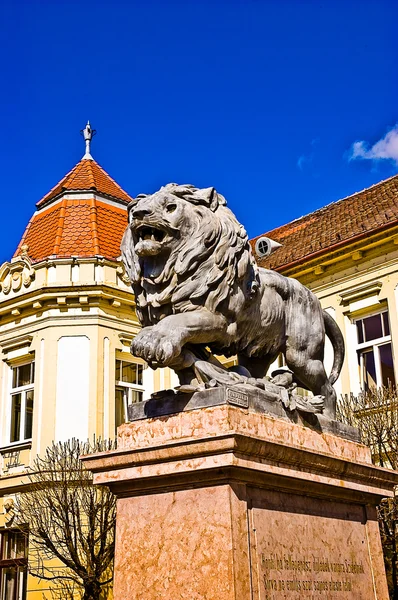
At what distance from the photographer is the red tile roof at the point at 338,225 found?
1816 cm

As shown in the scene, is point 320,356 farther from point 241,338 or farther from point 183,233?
point 183,233

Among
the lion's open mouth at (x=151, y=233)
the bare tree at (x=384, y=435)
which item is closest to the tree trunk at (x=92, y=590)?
the bare tree at (x=384, y=435)

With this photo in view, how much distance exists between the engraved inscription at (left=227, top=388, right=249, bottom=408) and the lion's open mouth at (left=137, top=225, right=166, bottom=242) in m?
1.05

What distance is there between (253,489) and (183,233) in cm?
158

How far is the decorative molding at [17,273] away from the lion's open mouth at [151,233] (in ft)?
50.7

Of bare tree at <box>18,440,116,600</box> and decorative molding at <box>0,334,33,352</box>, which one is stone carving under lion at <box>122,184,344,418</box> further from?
decorative molding at <box>0,334,33,352</box>

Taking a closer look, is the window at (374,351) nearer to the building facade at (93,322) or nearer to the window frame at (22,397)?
the building facade at (93,322)

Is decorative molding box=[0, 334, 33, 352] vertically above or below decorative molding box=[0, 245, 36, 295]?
below

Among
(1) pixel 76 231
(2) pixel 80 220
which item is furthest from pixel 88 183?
(1) pixel 76 231

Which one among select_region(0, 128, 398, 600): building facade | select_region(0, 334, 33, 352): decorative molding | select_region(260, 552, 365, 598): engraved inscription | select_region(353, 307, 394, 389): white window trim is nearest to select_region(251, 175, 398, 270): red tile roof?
select_region(0, 128, 398, 600): building facade

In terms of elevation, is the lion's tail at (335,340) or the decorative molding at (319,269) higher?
the decorative molding at (319,269)

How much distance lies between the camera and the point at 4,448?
19.3 meters

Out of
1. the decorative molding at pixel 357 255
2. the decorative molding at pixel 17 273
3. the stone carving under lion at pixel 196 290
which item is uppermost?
the decorative molding at pixel 17 273

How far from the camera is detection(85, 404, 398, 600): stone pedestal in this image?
4.25 m
